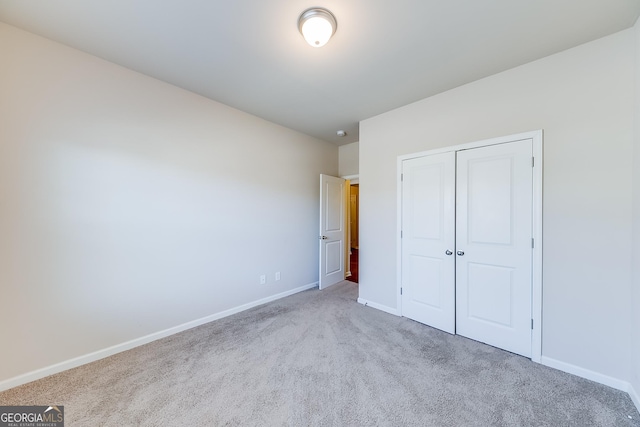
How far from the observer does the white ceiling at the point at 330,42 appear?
1.58m

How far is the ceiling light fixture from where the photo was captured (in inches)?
62.4

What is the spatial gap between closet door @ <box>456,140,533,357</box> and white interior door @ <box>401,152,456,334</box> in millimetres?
91

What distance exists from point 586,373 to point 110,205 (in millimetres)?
4276

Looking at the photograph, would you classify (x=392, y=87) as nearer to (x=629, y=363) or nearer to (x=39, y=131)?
(x=629, y=363)

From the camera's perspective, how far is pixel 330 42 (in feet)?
6.15

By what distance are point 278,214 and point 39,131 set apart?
2.47m

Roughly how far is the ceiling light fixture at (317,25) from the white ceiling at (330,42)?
4 cm

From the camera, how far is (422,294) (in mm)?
2818

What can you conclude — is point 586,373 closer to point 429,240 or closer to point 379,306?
point 429,240

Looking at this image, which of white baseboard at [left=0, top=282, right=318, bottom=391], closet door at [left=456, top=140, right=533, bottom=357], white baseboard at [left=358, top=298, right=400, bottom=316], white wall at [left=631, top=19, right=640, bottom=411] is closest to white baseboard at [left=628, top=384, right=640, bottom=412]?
white wall at [left=631, top=19, right=640, bottom=411]

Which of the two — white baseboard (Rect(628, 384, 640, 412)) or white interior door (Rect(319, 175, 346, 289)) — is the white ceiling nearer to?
white interior door (Rect(319, 175, 346, 289))

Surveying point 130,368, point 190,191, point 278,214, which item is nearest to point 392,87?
point 278,214

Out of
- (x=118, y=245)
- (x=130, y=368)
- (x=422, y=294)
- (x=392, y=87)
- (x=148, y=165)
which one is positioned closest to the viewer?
(x=130, y=368)

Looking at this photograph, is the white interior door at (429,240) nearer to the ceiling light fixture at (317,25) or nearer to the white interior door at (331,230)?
the white interior door at (331,230)
